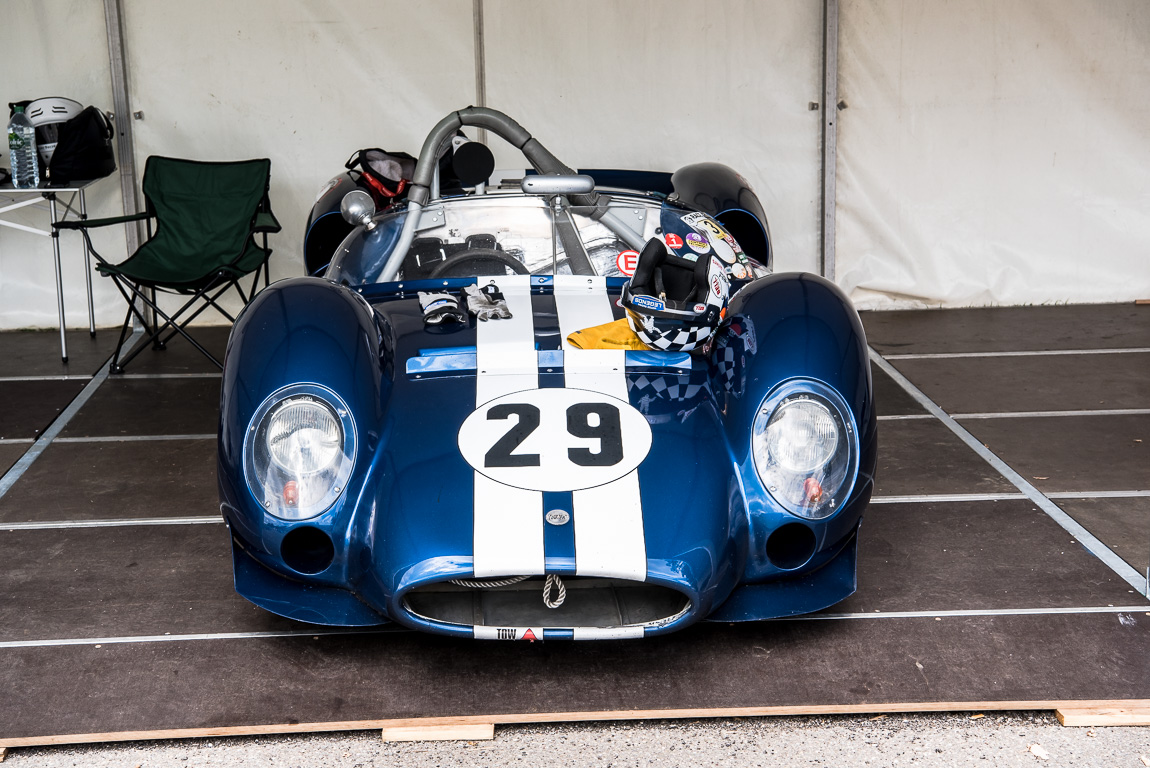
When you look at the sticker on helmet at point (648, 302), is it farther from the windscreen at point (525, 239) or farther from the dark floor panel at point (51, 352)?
the dark floor panel at point (51, 352)

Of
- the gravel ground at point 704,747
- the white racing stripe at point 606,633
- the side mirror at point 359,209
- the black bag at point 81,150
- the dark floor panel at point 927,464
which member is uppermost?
the black bag at point 81,150

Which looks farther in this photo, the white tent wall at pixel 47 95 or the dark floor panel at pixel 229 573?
the white tent wall at pixel 47 95

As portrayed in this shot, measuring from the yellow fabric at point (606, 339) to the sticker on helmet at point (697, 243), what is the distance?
0.56 m

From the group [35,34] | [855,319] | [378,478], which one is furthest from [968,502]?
[35,34]

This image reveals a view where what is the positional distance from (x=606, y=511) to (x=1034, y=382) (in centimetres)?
324

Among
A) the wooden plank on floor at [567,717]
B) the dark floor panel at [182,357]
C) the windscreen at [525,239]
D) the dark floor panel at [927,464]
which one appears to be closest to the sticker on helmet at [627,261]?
the windscreen at [525,239]

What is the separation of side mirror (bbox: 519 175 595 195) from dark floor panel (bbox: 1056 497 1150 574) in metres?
1.84

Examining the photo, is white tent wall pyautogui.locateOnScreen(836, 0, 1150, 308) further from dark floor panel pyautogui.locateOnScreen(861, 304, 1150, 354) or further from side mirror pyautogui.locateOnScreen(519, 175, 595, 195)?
side mirror pyautogui.locateOnScreen(519, 175, 595, 195)

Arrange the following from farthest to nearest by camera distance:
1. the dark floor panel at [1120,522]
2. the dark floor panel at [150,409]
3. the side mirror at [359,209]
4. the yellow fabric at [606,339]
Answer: the dark floor panel at [150,409] → the side mirror at [359,209] → the dark floor panel at [1120,522] → the yellow fabric at [606,339]

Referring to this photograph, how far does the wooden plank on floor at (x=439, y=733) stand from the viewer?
2365mm

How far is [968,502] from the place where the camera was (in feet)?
11.8

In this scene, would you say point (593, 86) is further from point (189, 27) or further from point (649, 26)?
point (189, 27)

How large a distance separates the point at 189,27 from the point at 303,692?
4512 mm

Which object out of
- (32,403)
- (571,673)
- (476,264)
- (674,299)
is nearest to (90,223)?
(32,403)
